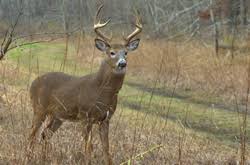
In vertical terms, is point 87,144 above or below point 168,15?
above

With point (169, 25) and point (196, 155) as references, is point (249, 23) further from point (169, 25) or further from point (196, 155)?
point (196, 155)

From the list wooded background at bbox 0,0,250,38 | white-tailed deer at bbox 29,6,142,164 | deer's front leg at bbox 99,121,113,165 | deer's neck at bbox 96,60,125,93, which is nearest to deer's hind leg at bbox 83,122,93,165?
deer's front leg at bbox 99,121,113,165

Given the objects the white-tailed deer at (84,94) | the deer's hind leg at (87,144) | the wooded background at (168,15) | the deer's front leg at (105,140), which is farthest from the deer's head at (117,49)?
the wooded background at (168,15)

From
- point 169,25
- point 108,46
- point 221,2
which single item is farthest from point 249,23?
point 108,46

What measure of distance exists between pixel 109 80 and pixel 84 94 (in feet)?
1.16

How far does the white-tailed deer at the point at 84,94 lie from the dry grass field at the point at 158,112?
0.18m

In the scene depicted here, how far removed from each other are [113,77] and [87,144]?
1579mm

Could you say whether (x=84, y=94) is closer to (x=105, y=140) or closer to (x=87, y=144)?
(x=105, y=140)

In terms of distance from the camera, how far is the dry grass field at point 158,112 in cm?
598

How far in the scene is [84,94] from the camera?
7043mm

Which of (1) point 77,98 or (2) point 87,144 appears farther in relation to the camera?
(1) point 77,98

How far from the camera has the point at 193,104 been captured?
13422 mm

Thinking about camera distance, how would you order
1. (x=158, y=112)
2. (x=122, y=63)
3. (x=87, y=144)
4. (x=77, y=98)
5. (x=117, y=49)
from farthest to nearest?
(x=158, y=112) < (x=117, y=49) < (x=77, y=98) < (x=122, y=63) < (x=87, y=144)

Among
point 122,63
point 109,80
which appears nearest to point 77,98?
point 109,80
